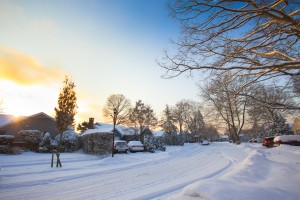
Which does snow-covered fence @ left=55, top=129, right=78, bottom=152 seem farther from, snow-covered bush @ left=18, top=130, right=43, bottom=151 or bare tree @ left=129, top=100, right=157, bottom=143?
bare tree @ left=129, top=100, right=157, bottom=143

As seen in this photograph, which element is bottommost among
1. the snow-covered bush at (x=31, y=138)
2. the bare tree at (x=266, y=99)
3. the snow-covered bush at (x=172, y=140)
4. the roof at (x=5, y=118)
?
the snow-covered bush at (x=172, y=140)

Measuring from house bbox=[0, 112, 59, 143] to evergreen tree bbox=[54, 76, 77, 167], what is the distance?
1892cm

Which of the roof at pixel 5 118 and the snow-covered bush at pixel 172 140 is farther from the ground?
the roof at pixel 5 118

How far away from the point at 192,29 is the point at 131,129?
39804mm

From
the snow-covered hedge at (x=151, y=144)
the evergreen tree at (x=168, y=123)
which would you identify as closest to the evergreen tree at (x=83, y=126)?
the evergreen tree at (x=168, y=123)

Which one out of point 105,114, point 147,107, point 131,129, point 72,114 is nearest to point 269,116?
→ point 147,107

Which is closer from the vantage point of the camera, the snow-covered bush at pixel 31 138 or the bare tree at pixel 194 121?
the snow-covered bush at pixel 31 138

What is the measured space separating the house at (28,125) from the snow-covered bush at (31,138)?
3635 millimetres

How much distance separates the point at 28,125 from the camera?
2988cm

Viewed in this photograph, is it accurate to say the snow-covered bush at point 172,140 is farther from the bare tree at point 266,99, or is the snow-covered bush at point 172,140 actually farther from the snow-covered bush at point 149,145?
the bare tree at point 266,99

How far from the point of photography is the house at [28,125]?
27938 millimetres

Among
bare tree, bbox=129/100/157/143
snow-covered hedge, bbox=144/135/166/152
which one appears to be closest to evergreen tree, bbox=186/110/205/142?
bare tree, bbox=129/100/157/143

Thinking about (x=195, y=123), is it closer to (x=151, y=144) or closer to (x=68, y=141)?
(x=151, y=144)

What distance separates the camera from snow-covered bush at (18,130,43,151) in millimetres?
24609
